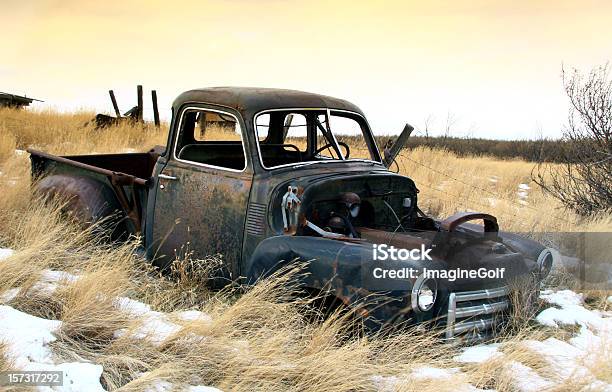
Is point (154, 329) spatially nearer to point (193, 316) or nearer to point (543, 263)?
point (193, 316)

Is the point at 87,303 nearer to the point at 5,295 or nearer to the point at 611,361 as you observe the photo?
the point at 5,295

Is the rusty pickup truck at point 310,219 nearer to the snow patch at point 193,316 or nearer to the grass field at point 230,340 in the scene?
the grass field at point 230,340

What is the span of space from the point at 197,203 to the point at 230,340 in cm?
168

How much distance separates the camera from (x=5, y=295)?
4.28 m

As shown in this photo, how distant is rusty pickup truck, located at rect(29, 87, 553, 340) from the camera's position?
4.02 m

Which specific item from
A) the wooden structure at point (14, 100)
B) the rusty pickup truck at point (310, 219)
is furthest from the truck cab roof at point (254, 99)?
the wooden structure at point (14, 100)

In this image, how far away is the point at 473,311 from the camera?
13.9 ft

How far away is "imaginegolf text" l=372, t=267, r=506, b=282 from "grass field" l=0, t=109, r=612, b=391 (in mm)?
373

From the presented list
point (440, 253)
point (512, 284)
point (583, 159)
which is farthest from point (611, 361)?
point (583, 159)

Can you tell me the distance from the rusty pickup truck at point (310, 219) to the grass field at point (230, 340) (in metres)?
0.22

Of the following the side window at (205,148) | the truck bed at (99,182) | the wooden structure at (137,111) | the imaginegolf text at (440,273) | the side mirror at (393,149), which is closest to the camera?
the imaginegolf text at (440,273)

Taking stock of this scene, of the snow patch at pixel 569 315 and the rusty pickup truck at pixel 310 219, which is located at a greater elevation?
the rusty pickup truck at pixel 310 219

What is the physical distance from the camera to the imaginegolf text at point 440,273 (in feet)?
12.8

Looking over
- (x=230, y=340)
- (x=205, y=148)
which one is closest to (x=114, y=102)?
(x=205, y=148)
